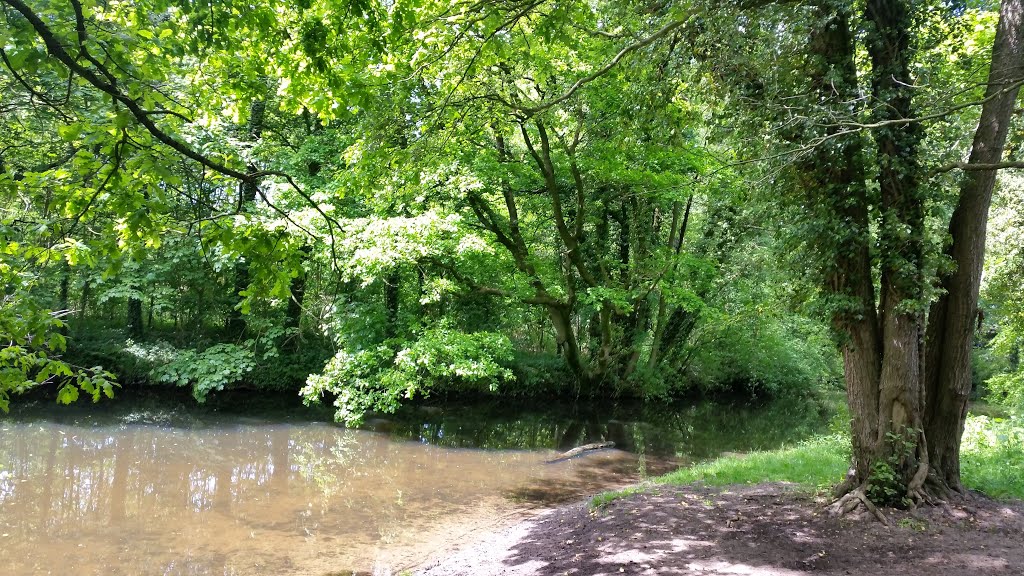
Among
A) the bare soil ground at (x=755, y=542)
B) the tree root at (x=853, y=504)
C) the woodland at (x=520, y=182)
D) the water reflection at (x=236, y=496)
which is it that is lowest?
the water reflection at (x=236, y=496)

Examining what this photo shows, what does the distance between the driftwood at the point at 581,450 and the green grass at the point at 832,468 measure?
3260 mm

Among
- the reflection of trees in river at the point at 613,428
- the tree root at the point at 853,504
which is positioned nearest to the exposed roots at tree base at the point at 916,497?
the tree root at the point at 853,504

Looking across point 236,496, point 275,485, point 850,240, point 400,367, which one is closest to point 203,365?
point 400,367

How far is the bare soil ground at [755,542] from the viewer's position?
475 cm

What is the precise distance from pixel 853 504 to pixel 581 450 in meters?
7.16

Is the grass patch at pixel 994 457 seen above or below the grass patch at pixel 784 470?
above

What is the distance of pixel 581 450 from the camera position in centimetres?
1262

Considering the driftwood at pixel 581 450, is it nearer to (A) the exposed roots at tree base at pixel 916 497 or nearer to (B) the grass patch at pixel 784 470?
(B) the grass patch at pixel 784 470

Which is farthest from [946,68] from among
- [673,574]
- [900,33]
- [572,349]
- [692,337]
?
[692,337]

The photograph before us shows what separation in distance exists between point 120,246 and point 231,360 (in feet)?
48.1

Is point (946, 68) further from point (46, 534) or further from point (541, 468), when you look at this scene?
point (46, 534)

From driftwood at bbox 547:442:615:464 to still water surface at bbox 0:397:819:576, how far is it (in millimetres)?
228

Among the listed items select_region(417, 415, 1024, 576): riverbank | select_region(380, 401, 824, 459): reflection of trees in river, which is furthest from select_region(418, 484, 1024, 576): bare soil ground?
select_region(380, 401, 824, 459): reflection of trees in river

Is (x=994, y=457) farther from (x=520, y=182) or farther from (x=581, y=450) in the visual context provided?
(x=520, y=182)
